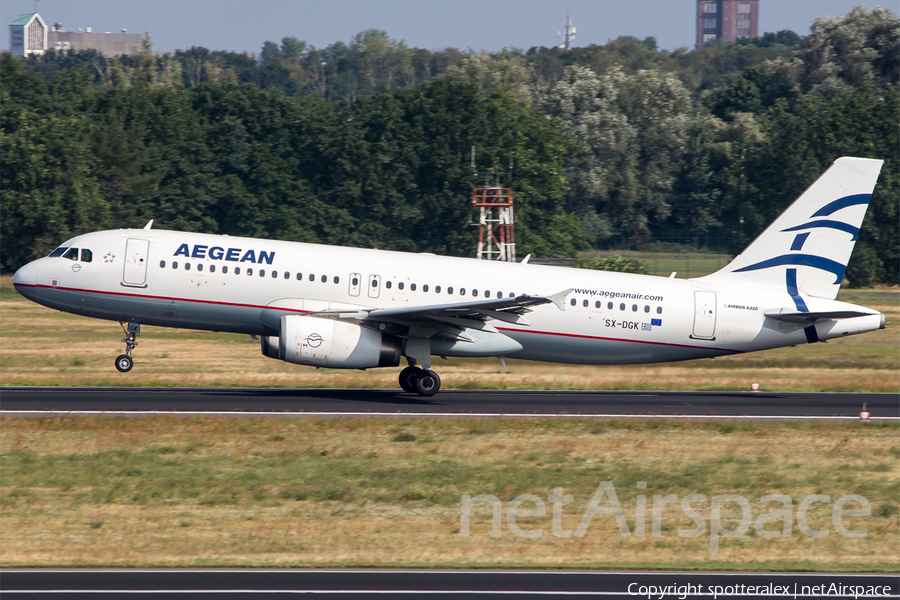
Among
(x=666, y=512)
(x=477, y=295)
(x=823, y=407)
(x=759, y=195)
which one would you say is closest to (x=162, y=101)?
(x=759, y=195)

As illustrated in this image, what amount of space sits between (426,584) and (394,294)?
15263mm

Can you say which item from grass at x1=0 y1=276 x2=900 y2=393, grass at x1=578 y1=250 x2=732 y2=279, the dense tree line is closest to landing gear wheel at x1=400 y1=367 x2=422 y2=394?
grass at x1=0 y1=276 x2=900 y2=393

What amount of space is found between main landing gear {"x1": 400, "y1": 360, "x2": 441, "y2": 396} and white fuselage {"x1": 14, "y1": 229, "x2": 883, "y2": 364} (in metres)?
0.98

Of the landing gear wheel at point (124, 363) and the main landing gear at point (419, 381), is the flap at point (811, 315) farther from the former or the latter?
the landing gear wheel at point (124, 363)

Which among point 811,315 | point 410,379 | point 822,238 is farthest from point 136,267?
point 822,238

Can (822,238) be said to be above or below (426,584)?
above

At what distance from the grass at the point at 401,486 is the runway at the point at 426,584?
53 cm

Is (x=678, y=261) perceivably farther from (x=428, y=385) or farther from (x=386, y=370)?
(x=428, y=385)

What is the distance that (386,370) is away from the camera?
123ft

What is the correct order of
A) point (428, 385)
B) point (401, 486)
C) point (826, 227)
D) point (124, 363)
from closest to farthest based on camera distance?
point (401, 486), point (428, 385), point (124, 363), point (826, 227)

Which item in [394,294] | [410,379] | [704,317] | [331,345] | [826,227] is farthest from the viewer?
[826,227]

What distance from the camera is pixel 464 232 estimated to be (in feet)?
270

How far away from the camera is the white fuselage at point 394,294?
28641mm

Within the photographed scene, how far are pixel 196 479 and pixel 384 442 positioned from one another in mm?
4591
